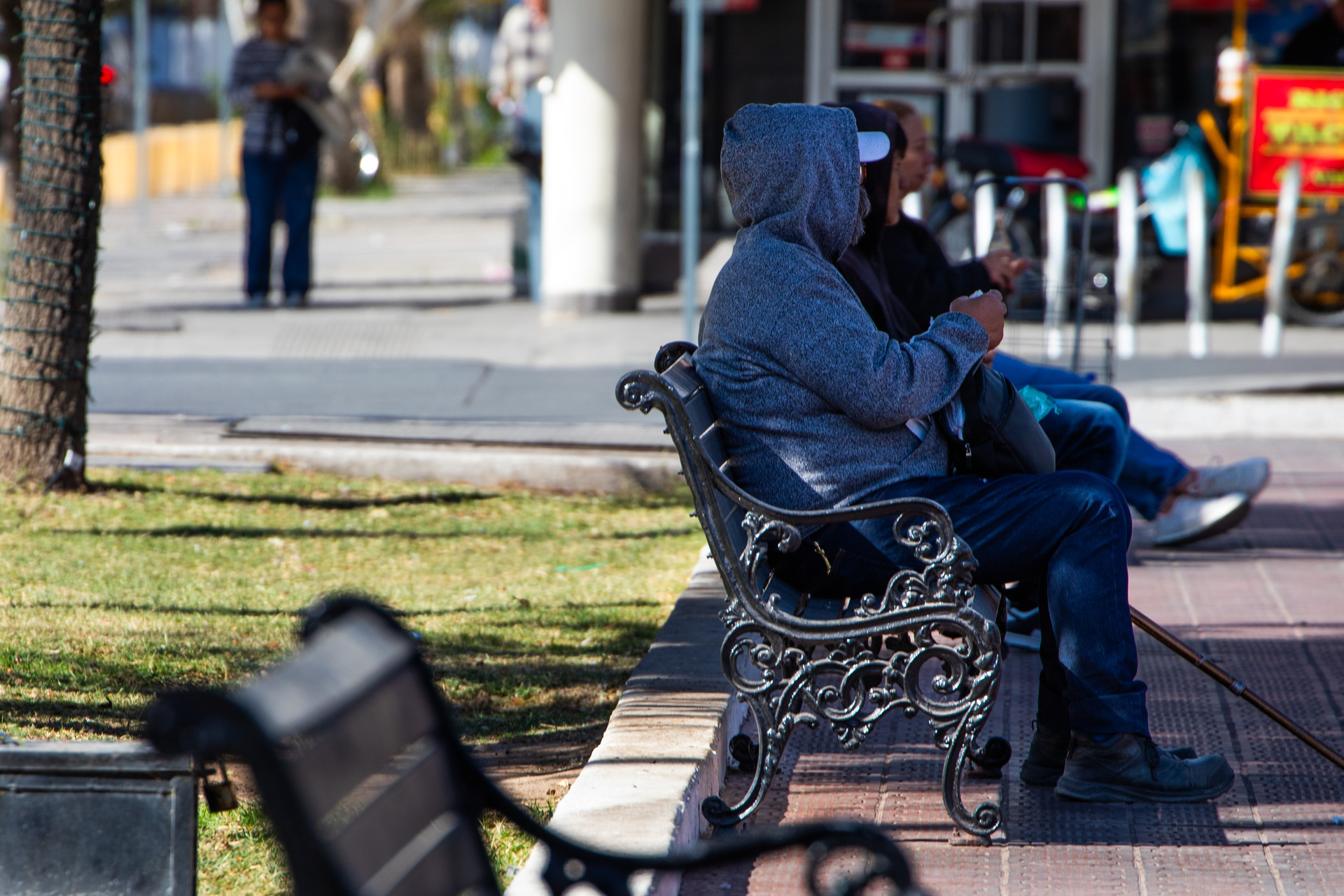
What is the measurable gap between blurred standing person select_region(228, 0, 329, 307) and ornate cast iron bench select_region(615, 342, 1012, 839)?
28.4 feet

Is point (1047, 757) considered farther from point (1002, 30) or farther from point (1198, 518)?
point (1002, 30)

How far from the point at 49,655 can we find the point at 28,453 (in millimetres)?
2224

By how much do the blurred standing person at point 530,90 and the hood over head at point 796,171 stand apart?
8775 millimetres

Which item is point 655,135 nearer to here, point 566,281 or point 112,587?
point 566,281

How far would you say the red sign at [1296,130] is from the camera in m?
11.4

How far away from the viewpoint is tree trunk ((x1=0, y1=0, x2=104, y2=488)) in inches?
252

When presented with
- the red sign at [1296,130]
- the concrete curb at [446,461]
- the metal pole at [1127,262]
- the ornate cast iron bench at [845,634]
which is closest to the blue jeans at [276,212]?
the concrete curb at [446,461]

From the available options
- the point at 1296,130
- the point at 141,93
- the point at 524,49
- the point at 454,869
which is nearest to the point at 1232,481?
the point at 454,869

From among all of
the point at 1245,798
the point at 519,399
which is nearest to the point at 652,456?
the point at 519,399

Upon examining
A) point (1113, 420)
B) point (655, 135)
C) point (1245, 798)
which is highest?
point (655, 135)

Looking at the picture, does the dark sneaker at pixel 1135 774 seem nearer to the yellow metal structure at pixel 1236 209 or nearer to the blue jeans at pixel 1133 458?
the blue jeans at pixel 1133 458

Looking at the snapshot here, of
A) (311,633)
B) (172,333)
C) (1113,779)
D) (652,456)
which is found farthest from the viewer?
(172,333)

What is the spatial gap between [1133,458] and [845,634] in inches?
111

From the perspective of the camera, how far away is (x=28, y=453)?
6441 mm
